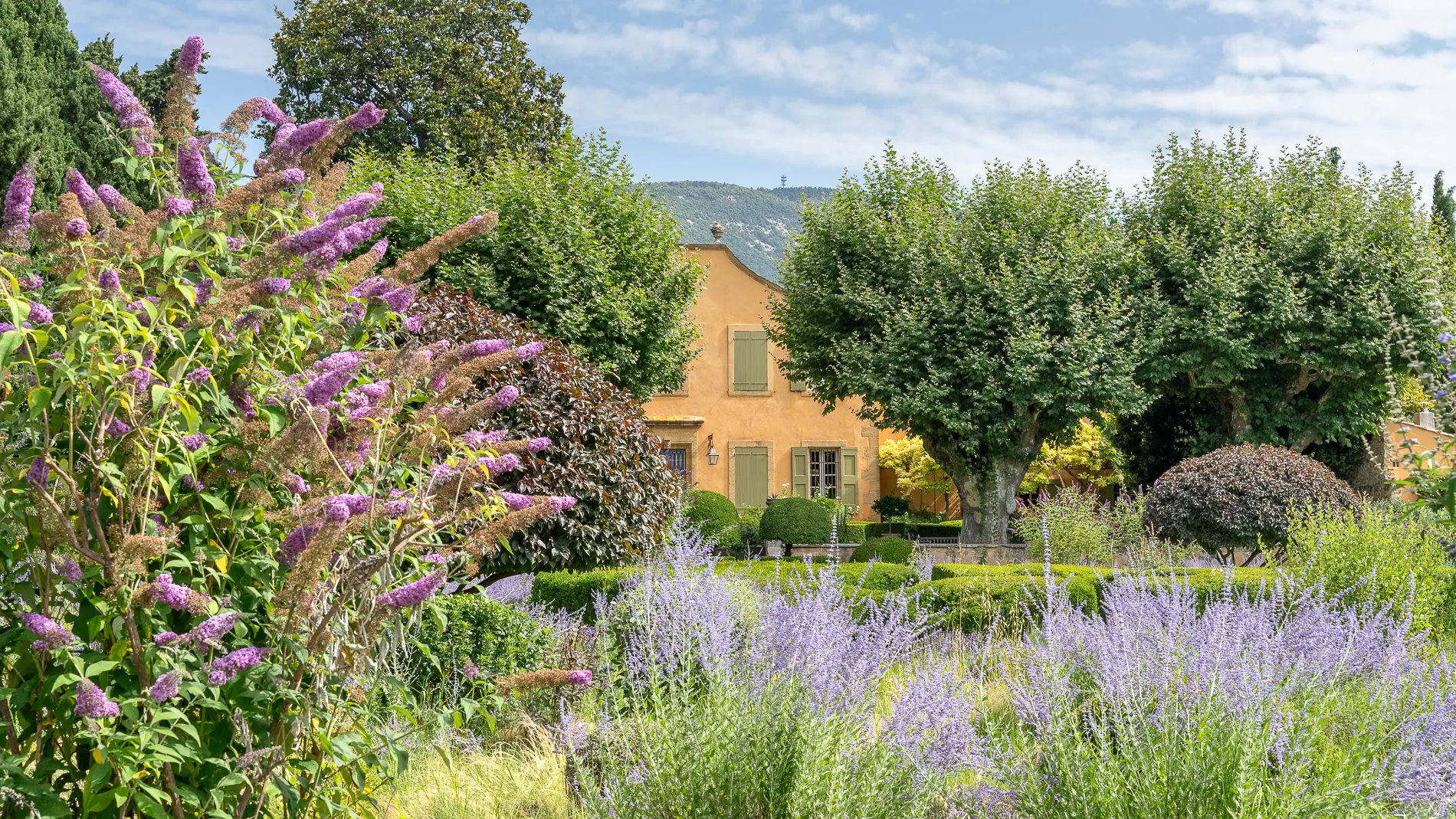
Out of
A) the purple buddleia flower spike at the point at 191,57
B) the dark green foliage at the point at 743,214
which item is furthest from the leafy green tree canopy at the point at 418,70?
the dark green foliage at the point at 743,214

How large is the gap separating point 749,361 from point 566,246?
11.5 m

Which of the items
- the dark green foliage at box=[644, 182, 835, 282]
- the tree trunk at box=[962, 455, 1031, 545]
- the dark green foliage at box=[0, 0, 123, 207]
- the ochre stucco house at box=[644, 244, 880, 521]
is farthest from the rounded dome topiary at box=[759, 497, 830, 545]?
the dark green foliage at box=[644, 182, 835, 282]

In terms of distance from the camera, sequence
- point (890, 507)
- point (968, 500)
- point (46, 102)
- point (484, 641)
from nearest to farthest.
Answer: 1. point (484, 641)
2. point (46, 102)
3. point (968, 500)
4. point (890, 507)

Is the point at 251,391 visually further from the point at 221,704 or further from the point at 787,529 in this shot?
the point at 787,529

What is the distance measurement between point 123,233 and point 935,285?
1626cm

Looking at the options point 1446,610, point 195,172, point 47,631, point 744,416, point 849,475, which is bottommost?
point 849,475

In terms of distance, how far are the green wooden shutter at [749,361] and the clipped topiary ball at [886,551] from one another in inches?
369

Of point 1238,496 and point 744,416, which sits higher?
point 744,416

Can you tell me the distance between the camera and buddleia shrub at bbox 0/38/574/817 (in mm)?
2088

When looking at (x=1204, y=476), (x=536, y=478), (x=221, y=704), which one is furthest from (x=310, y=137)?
(x=1204, y=476)

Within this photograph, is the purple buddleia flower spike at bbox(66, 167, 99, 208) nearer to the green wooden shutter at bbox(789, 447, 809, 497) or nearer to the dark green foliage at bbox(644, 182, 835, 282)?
Answer: the green wooden shutter at bbox(789, 447, 809, 497)

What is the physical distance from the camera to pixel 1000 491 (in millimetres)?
18453

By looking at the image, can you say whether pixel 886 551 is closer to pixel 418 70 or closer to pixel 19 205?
pixel 418 70

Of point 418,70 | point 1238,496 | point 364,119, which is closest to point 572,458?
point 364,119
